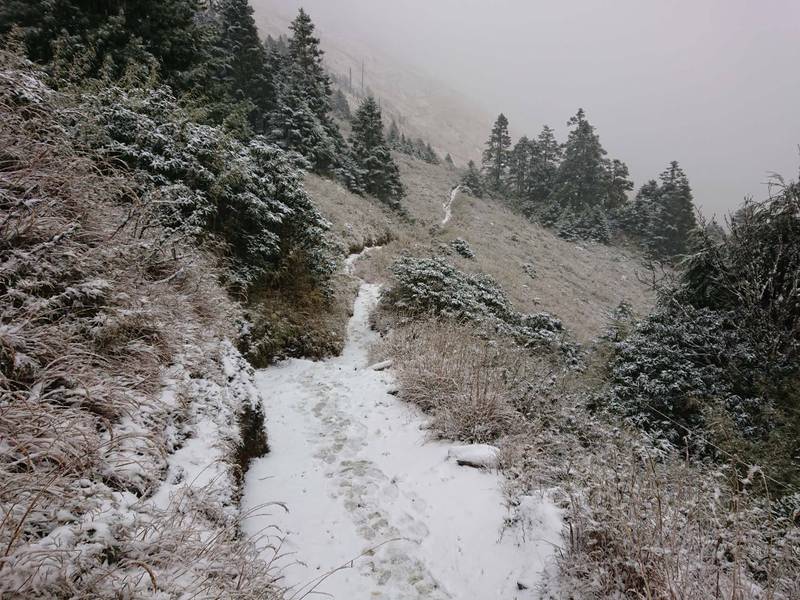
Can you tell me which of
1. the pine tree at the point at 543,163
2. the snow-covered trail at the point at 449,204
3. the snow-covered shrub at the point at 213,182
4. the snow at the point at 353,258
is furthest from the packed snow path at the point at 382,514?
the pine tree at the point at 543,163

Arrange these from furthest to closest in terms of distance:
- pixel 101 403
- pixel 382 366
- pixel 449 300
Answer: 1. pixel 449 300
2. pixel 382 366
3. pixel 101 403

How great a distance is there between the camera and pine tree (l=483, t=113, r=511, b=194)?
176ft

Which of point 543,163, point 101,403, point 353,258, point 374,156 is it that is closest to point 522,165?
point 543,163

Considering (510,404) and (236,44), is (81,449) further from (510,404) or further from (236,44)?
(236,44)

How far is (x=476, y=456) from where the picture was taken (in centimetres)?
425

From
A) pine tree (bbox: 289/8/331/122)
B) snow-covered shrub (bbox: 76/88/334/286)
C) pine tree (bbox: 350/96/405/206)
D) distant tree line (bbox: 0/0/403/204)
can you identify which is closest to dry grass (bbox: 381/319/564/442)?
snow-covered shrub (bbox: 76/88/334/286)

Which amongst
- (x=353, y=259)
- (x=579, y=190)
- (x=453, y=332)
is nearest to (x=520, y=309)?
(x=353, y=259)

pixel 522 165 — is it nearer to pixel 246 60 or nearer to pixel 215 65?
pixel 246 60

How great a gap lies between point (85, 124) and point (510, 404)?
7050mm

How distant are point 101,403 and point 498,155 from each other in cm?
5917

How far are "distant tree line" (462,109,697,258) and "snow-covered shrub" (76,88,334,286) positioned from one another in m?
40.1

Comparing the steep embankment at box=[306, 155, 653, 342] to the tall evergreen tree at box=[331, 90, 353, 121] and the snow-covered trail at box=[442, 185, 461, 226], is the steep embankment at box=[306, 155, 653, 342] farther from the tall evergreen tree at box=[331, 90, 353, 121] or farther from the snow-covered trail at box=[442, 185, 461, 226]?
the tall evergreen tree at box=[331, 90, 353, 121]

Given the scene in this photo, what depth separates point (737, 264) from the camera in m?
7.09

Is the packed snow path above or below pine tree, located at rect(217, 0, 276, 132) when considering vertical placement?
below
